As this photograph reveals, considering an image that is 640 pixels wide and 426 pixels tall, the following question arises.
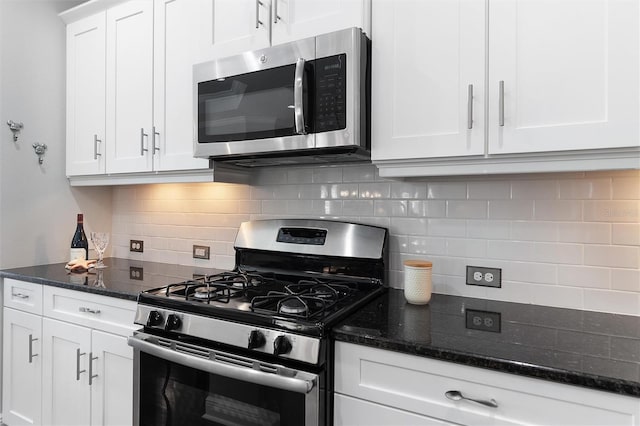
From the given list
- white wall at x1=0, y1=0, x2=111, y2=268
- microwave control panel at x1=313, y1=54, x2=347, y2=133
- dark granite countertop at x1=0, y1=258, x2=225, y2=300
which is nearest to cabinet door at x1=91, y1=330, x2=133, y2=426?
dark granite countertop at x1=0, y1=258, x2=225, y2=300

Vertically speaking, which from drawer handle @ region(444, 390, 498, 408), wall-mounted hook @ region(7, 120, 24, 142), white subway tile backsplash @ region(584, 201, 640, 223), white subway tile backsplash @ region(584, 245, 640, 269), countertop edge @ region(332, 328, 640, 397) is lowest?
drawer handle @ region(444, 390, 498, 408)

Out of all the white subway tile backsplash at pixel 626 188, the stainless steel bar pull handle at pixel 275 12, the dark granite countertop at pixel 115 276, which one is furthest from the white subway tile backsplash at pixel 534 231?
the dark granite countertop at pixel 115 276

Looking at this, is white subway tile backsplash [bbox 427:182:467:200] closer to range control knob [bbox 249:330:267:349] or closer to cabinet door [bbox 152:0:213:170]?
range control knob [bbox 249:330:267:349]

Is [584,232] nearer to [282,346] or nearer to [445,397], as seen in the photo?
[445,397]

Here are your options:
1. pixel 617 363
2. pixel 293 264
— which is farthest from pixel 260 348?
pixel 617 363

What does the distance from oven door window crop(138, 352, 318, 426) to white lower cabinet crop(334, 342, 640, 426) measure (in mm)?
141

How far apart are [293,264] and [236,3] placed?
1.20 metres

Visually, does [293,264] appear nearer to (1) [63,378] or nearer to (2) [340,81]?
(2) [340,81]

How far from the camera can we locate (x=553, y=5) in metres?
1.16

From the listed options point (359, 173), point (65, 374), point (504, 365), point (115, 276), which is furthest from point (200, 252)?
point (504, 365)

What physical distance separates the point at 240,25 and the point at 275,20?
19 cm

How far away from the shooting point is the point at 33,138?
2.25m

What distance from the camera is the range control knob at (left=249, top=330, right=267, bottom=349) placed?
1.21 metres

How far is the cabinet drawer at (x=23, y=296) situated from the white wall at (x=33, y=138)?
5.8 inches
